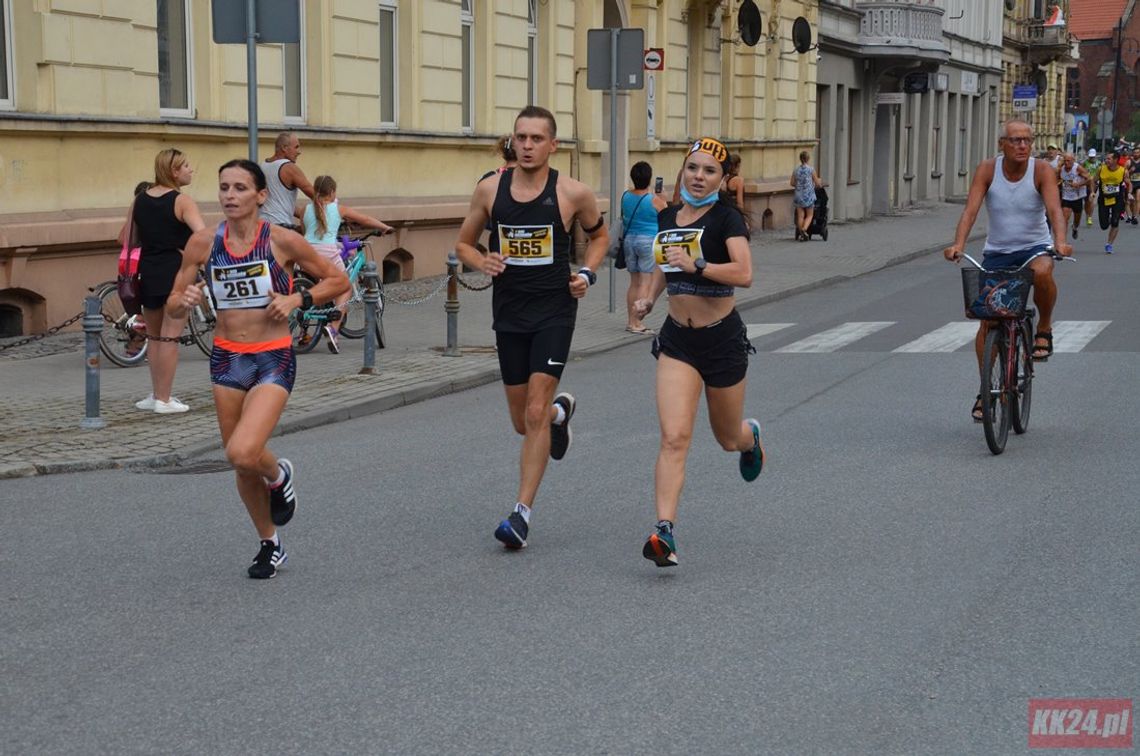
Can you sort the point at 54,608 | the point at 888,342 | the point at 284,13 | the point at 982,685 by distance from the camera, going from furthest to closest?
the point at 888,342
the point at 284,13
the point at 54,608
the point at 982,685

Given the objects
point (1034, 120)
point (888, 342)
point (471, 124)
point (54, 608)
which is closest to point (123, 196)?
point (888, 342)

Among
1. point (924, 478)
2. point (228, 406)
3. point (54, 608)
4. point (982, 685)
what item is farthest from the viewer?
point (924, 478)

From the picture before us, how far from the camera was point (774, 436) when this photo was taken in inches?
412

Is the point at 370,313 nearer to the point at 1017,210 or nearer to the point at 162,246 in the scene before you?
the point at 162,246

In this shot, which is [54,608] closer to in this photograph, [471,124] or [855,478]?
[855,478]

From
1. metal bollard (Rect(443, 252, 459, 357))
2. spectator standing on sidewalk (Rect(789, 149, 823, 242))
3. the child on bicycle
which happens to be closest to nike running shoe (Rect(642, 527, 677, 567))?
metal bollard (Rect(443, 252, 459, 357))

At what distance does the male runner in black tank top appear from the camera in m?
7.30

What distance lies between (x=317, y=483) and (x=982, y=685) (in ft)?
15.2

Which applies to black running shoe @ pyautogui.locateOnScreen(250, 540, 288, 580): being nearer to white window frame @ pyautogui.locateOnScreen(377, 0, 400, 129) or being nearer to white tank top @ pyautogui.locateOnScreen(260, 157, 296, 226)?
white tank top @ pyautogui.locateOnScreen(260, 157, 296, 226)

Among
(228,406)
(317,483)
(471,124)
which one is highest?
(471,124)

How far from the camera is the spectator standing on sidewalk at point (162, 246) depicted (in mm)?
11328

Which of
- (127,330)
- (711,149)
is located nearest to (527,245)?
(711,149)

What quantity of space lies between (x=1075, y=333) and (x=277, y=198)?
7.54 m

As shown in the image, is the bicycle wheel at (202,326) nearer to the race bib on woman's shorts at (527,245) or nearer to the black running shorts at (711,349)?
the race bib on woman's shorts at (527,245)
